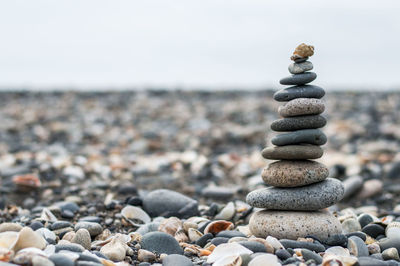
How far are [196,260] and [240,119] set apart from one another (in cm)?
1007

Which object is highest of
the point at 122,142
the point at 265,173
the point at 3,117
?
the point at 3,117

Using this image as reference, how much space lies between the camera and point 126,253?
341 centimetres

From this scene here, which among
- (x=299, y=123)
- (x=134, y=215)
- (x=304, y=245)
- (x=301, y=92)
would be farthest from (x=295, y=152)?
(x=134, y=215)

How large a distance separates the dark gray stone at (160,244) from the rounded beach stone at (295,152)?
3.60 ft

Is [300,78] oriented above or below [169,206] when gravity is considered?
above

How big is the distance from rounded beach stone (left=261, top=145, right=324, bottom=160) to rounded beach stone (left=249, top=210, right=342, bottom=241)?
0.45 m

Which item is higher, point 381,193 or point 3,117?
point 3,117

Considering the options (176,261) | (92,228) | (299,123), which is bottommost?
(176,261)

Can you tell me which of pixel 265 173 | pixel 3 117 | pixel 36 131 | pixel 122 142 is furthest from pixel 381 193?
pixel 3 117

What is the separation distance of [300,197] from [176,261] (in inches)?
47.0

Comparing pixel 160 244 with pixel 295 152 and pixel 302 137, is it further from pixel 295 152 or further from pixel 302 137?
pixel 302 137

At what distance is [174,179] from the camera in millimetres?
7238

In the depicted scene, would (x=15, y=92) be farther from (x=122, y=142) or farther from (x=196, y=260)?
(x=196, y=260)

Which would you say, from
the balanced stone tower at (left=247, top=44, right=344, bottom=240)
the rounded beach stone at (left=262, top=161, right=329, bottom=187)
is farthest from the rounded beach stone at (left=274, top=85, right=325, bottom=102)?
the rounded beach stone at (left=262, top=161, right=329, bottom=187)
